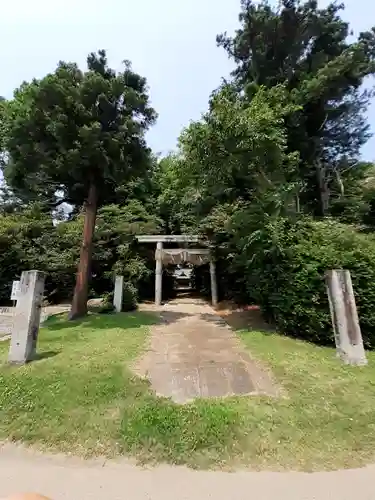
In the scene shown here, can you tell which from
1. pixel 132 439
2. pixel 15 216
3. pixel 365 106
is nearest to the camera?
pixel 132 439

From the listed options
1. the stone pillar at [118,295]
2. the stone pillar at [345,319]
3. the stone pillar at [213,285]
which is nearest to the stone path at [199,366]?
the stone pillar at [345,319]

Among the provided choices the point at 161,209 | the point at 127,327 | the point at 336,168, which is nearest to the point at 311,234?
the point at 127,327

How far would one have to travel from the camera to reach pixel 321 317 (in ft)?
20.6

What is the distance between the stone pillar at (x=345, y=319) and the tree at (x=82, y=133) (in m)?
6.47

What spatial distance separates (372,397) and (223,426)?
208 centimetres

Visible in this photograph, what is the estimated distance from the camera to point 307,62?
12.1 meters

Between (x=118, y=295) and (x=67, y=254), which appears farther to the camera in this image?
(x=67, y=254)

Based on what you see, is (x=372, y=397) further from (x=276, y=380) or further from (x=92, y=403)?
(x=92, y=403)

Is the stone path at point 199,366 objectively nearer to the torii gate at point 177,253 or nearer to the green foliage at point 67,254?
the torii gate at point 177,253

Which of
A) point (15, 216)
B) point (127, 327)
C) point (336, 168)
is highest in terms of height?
point (336, 168)

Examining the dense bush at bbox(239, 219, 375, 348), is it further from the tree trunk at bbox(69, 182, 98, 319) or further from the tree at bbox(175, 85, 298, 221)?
the tree trunk at bbox(69, 182, 98, 319)

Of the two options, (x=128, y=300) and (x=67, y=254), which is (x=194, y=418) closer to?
(x=128, y=300)

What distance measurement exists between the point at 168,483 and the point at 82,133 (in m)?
8.08

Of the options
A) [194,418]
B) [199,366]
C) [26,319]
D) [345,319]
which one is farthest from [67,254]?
[194,418]
